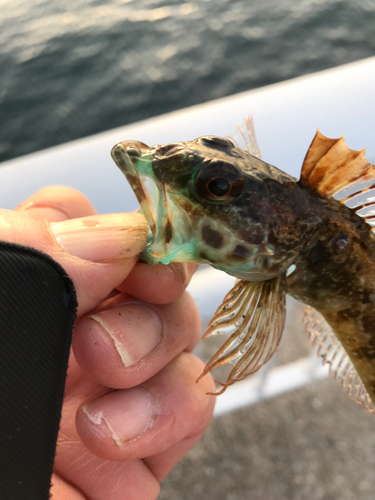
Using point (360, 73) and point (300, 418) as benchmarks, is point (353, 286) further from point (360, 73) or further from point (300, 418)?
point (360, 73)

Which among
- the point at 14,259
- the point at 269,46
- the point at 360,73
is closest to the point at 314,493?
the point at 14,259

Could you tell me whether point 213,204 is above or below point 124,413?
above

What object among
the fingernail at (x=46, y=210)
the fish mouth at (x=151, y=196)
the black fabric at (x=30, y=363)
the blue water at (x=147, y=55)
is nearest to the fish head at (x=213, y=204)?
the fish mouth at (x=151, y=196)

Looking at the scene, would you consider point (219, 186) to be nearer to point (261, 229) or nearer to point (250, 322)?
point (261, 229)

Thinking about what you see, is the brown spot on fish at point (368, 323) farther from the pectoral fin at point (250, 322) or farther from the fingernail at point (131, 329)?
the fingernail at point (131, 329)

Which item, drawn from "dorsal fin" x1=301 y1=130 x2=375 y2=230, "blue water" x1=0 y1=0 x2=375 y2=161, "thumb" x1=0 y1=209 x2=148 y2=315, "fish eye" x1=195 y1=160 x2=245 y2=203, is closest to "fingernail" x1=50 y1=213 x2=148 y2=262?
"thumb" x1=0 y1=209 x2=148 y2=315

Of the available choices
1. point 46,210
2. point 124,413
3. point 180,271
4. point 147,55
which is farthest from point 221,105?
point 147,55

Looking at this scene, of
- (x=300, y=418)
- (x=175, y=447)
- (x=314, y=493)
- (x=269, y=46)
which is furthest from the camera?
(x=269, y=46)
